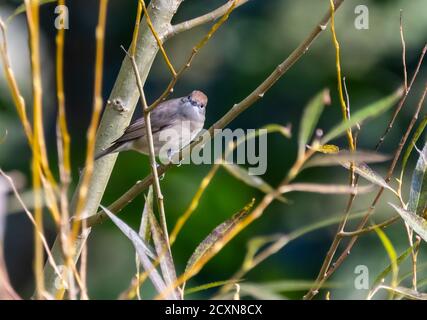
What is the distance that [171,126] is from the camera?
11.3ft

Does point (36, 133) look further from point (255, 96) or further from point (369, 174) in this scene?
point (255, 96)

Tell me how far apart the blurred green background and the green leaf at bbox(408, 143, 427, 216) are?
268 centimetres

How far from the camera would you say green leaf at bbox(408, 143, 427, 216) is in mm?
1415

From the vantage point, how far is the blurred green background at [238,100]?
4.21 metres

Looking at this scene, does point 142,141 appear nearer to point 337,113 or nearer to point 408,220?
point 337,113

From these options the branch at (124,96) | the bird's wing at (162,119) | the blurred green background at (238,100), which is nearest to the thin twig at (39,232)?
the branch at (124,96)

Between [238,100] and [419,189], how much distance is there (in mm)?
3217

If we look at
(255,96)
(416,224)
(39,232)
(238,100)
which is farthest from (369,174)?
(238,100)

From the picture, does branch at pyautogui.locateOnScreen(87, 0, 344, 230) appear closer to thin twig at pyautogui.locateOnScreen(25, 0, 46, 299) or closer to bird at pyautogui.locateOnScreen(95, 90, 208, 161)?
thin twig at pyautogui.locateOnScreen(25, 0, 46, 299)

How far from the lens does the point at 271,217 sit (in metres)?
4.42

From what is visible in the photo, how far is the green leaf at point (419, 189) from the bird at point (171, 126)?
1.78 metres

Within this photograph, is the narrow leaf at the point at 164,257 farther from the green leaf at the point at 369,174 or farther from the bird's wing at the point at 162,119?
the bird's wing at the point at 162,119
